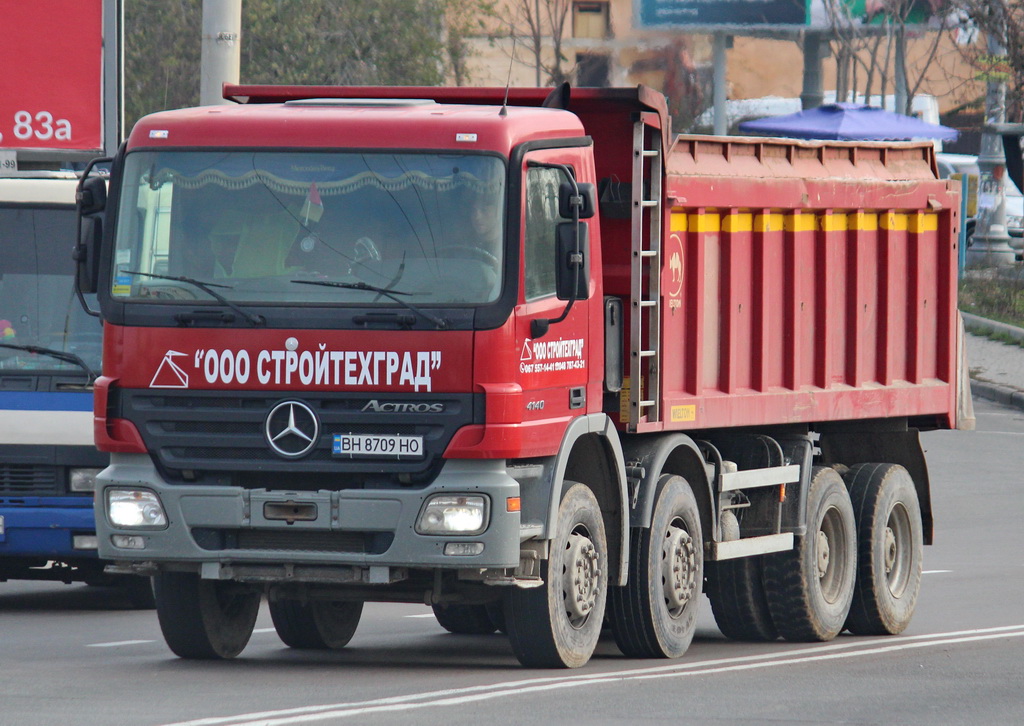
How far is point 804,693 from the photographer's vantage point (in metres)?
9.23

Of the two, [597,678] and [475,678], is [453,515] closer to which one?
[475,678]

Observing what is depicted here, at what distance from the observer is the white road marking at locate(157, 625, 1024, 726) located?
26.6 ft

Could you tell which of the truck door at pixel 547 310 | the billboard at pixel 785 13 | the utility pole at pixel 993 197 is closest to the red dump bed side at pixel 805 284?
the truck door at pixel 547 310

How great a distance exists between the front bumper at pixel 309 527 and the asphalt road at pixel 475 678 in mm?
570

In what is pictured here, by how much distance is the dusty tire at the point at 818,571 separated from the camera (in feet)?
39.4

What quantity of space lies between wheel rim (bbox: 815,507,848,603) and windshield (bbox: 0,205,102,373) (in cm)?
445

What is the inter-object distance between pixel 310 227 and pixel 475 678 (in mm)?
2238

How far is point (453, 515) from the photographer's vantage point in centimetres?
905

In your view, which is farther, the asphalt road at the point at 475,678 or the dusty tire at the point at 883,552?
the dusty tire at the point at 883,552

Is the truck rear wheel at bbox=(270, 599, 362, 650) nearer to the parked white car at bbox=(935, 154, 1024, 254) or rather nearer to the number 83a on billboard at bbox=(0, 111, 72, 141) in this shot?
the number 83a on billboard at bbox=(0, 111, 72, 141)

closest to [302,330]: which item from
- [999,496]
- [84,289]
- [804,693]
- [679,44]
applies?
[84,289]

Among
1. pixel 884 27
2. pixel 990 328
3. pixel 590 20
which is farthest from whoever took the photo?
pixel 884 27

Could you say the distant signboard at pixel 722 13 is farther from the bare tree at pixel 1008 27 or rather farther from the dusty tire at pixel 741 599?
the dusty tire at pixel 741 599

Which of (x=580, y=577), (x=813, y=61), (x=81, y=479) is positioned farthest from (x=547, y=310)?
(x=813, y=61)
